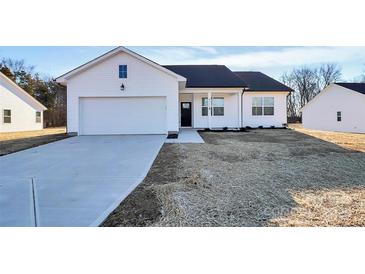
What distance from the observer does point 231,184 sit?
594 cm

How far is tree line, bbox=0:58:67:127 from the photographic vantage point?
33438 millimetres

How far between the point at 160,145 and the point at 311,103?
958 inches

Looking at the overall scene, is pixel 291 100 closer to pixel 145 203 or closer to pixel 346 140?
pixel 346 140

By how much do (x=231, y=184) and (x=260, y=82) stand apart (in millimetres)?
17541

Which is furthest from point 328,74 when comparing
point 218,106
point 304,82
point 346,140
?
point 346,140

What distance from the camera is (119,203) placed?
16.1ft

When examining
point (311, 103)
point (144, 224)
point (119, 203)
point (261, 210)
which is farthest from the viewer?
point (311, 103)

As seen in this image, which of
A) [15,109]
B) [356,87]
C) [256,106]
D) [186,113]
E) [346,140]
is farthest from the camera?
[356,87]
